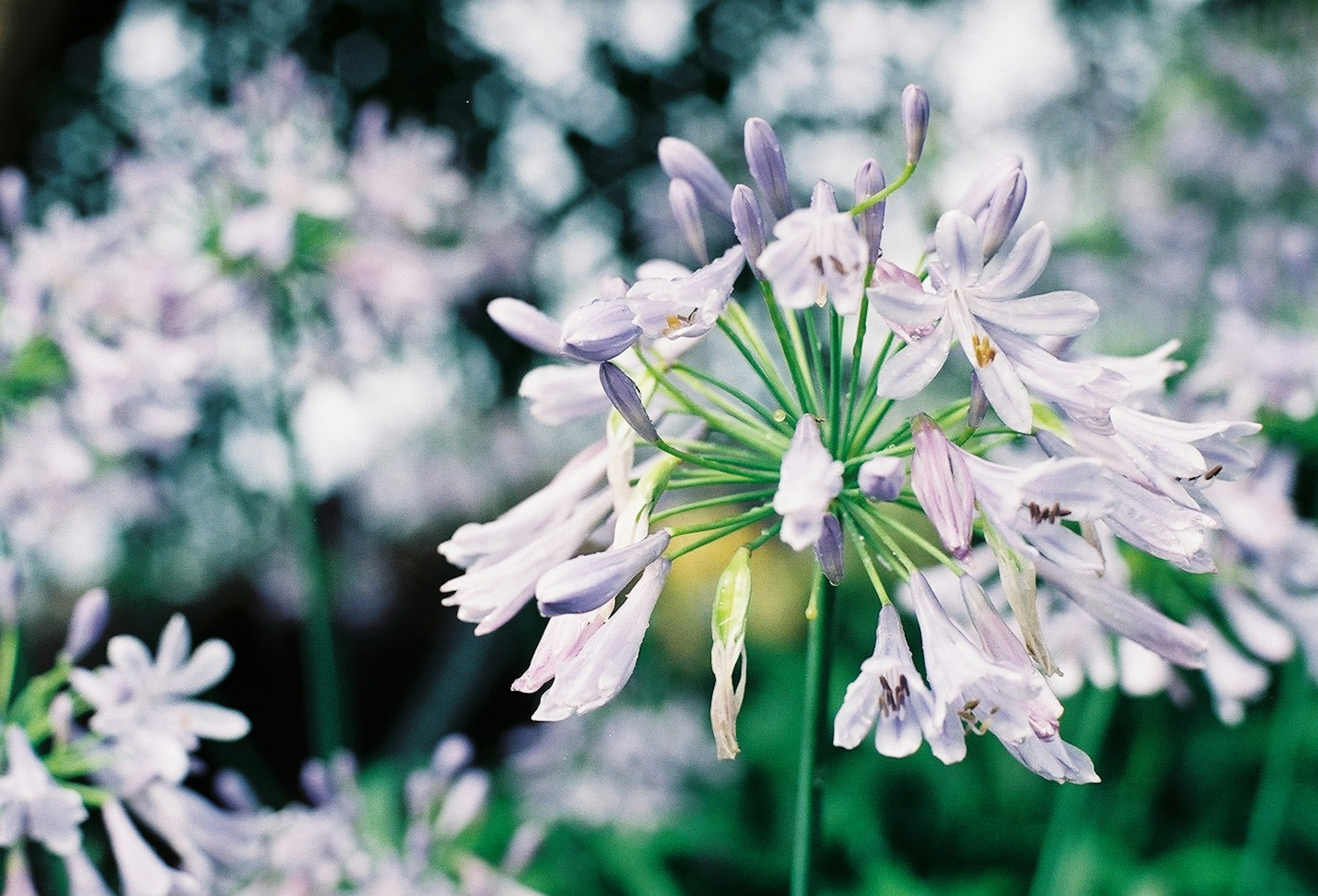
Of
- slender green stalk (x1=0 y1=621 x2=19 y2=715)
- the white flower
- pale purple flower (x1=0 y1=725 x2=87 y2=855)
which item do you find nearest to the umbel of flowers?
the white flower

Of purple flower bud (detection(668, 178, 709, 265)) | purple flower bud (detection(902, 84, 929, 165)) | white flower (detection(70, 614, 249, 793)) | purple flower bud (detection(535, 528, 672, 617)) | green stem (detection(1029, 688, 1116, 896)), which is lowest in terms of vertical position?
→ green stem (detection(1029, 688, 1116, 896))

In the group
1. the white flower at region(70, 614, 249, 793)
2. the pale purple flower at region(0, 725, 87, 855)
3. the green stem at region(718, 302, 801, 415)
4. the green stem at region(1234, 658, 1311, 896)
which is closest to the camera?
the green stem at region(718, 302, 801, 415)

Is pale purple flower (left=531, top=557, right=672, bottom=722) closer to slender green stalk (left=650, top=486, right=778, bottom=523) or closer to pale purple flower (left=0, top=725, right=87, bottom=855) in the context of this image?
slender green stalk (left=650, top=486, right=778, bottom=523)

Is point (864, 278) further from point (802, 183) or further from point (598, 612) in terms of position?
point (802, 183)

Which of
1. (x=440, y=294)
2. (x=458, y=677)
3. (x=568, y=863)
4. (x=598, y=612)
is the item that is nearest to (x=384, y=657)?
(x=458, y=677)

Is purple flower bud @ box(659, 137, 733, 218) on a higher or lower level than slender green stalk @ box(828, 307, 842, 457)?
higher

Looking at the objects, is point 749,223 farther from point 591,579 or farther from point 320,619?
point 320,619

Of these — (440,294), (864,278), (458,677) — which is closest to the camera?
(864,278)

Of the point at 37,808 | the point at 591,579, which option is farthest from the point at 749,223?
the point at 37,808

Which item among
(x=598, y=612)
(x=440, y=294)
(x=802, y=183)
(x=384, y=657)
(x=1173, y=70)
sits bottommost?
(x=384, y=657)
